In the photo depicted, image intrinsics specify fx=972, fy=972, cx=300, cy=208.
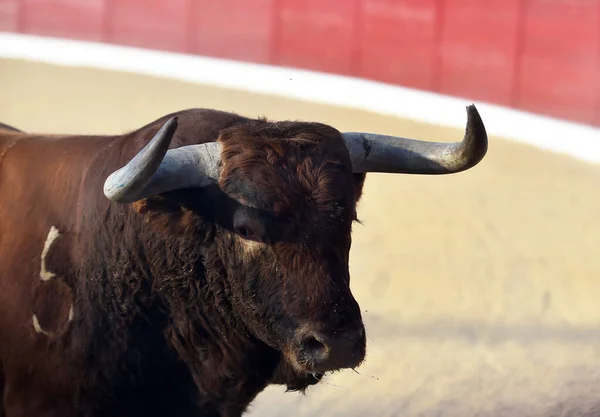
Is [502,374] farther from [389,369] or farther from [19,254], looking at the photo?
[19,254]

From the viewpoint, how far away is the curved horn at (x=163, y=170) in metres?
2.44

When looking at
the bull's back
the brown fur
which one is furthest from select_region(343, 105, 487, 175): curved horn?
the bull's back

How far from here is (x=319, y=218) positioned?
→ 2.61 m

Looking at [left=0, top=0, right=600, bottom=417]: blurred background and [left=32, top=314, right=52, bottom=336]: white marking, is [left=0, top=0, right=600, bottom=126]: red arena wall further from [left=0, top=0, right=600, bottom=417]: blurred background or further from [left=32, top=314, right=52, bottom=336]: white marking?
[left=32, top=314, right=52, bottom=336]: white marking

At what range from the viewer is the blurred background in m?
4.66

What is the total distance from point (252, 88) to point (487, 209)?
3592mm

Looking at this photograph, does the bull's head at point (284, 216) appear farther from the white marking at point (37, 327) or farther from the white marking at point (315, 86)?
the white marking at point (315, 86)

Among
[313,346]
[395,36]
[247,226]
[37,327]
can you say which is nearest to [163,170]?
[247,226]

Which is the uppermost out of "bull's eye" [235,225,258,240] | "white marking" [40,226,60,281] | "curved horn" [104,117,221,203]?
"curved horn" [104,117,221,203]

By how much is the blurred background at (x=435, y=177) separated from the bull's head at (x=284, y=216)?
A: 1894 millimetres

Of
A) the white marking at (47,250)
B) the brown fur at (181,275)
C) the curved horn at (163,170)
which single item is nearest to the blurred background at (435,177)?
the brown fur at (181,275)

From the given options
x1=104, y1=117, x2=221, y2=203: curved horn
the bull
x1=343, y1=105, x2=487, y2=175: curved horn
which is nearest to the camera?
x1=104, y1=117, x2=221, y2=203: curved horn

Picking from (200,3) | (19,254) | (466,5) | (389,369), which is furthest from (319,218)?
(200,3)

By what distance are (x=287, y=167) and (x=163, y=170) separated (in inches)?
13.4
